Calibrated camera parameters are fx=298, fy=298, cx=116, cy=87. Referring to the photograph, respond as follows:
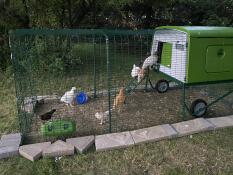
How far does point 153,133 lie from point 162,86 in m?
2.01

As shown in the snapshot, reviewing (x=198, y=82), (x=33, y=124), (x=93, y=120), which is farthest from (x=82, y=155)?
(x=198, y=82)

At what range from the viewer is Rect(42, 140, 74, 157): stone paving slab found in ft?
11.6

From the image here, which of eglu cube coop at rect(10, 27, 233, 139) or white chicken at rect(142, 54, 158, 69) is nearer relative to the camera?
eglu cube coop at rect(10, 27, 233, 139)

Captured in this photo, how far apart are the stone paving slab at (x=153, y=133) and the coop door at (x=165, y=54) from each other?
106 centimetres

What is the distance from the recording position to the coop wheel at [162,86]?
5.73 meters

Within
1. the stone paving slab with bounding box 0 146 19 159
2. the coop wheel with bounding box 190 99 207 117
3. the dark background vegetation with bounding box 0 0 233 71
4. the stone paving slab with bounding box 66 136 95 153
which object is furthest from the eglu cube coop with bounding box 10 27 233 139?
the dark background vegetation with bounding box 0 0 233 71

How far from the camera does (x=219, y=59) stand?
4.21m

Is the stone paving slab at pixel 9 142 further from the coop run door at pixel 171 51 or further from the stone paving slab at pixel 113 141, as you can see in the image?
the coop run door at pixel 171 51

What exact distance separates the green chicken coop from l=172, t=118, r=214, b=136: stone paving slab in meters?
0.38

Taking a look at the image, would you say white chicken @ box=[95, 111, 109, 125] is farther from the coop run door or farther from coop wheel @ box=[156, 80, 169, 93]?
coop wheel @ box=[156, 80, 169, 93]

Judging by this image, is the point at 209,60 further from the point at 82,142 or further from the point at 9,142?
the point at 9,142

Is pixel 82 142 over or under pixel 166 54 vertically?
under

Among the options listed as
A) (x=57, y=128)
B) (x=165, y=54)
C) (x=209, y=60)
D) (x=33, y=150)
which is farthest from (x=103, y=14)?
(x=33, y=150)

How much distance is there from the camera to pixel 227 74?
4.31m
